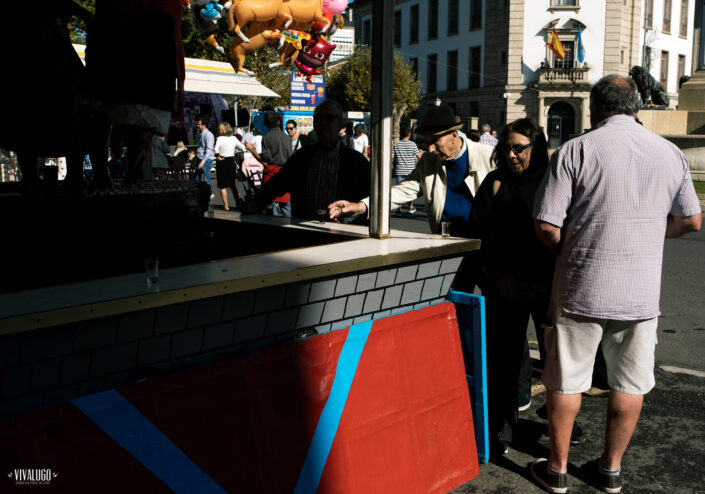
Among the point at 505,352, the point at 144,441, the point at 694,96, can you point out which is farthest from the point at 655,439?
the point at 694,96

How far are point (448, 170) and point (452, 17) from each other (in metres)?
53.6

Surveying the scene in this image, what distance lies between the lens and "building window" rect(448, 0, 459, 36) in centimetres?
5372

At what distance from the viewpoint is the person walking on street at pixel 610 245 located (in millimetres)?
2838

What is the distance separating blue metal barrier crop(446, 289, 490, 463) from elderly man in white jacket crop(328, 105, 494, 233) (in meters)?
1.00

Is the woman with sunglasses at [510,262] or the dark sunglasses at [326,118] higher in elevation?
the dark sunglasses at [326,118]

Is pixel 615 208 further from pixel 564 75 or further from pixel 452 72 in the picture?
pixel 452 72

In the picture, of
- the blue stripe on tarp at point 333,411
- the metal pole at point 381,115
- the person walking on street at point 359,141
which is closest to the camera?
the blue stripe on tarp at point 333,411

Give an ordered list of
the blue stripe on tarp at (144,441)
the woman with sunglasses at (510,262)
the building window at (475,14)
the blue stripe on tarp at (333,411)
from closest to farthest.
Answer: the blue stripe on tarp at (144,441) < the blue stripe on tarp at (333,411) < the woman with sunglasses at (510,262) < the building window at (475,14)

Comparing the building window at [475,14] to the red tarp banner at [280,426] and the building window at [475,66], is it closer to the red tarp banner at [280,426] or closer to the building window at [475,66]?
the building window at [475,66]

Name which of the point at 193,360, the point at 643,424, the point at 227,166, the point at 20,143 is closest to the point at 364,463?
the point at 193,360

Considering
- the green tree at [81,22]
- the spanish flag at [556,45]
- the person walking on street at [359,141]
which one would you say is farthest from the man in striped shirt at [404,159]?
the spanish flag at [556,45]

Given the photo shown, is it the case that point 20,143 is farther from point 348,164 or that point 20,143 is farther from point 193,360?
point 348,164

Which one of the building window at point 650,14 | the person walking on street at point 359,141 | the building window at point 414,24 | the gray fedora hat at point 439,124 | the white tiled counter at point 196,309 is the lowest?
the white tiled counter at point 196,309

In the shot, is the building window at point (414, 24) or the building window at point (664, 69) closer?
the building window at point (664, 69)
